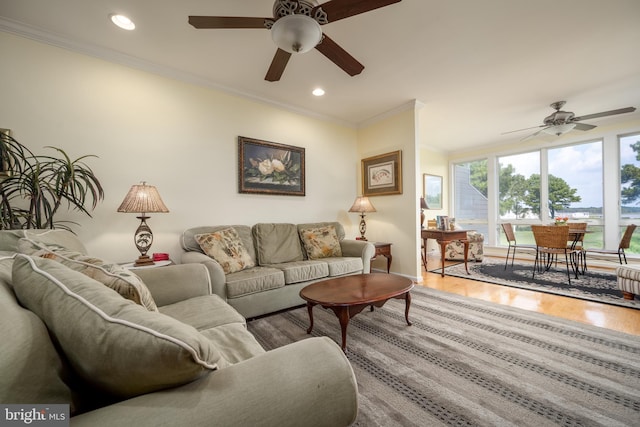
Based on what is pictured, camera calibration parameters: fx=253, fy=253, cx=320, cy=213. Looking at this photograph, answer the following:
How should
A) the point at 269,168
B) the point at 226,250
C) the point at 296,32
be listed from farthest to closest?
the point at 269,168 < the point at 226,250 < the point at 296,32

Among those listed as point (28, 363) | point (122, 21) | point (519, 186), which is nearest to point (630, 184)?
point (519, 186)

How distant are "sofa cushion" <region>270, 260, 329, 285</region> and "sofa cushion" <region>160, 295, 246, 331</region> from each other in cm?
96

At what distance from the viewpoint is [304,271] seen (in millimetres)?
2689

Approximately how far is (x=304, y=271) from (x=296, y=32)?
2071 millimetres

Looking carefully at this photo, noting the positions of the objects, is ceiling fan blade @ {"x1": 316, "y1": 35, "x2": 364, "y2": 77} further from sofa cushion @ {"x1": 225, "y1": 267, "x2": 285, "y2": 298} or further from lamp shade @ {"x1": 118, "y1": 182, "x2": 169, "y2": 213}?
sofa cushion @ {"x1": 225, "y1": 267, "x2": 285, "y2": 298}

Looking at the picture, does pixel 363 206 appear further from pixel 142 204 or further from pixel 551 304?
pixel 142 204

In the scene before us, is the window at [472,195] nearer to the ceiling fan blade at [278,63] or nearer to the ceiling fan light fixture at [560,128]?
the ceiling fan light fixture at [560,128]

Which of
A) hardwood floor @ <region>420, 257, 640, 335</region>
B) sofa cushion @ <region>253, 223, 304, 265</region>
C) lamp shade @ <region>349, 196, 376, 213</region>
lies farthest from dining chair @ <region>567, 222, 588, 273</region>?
sofa cushion @ <region>253, 223, 304, 265</region>

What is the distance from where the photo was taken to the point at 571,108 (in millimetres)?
3803

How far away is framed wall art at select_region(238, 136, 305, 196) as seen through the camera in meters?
3.23

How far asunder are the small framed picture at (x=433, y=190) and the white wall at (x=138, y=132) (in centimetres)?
345

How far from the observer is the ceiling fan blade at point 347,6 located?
59.9 inches

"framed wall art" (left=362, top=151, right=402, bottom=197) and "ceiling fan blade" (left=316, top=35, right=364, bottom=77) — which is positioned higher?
"ceiling fan blade" (left=316, top=35, right=364, bottom=77)

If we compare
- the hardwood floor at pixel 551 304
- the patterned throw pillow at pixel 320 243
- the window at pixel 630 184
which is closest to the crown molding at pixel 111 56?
the patterned throw pillow at pixel 320 243
